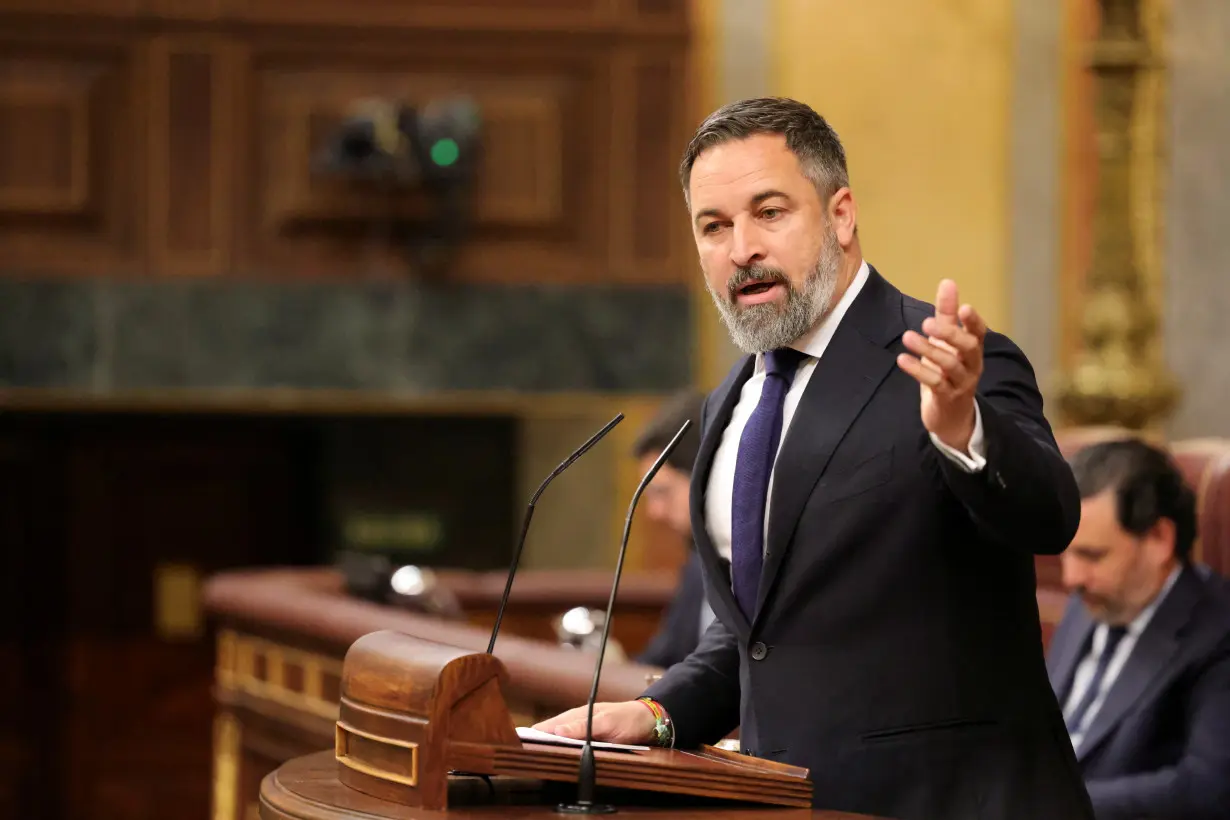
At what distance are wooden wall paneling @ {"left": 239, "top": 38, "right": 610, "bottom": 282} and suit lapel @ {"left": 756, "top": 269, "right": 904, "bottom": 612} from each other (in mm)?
5638

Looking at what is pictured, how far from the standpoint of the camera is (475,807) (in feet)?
5.93

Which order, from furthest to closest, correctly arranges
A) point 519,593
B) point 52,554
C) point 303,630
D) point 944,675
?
point 52,554, point 519,593, point 303,630, point 944,675

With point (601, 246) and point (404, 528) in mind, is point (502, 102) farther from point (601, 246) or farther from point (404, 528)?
point (404, 528)

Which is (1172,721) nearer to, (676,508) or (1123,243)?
(676,508)

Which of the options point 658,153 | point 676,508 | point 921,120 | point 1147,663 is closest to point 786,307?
point 1147,663

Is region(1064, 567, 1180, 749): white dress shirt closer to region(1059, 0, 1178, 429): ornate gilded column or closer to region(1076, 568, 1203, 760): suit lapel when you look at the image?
region(1076, 568, 1203, 760): suit lapel

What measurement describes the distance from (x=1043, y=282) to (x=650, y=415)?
1752mm

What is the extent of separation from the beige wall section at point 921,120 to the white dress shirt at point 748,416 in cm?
562

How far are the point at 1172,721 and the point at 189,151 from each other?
5391 millimetres

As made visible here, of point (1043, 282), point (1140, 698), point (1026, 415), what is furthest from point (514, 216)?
point (1026, 415)

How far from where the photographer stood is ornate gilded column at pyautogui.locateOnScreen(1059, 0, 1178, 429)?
22.9 feet

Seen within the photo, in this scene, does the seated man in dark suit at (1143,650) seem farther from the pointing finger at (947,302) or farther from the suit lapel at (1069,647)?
the pointing finger at (947,302)

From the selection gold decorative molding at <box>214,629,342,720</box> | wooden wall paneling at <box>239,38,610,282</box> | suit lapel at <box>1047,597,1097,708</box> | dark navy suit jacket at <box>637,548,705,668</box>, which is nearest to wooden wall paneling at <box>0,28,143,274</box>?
wooden wall paneling at <box>239,38,610,282</box>

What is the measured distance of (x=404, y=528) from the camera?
7879 millimetres
